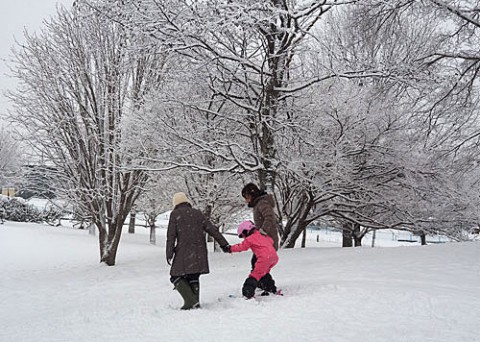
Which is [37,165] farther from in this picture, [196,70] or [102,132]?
[196,70]

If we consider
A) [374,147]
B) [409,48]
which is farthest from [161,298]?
[409,48]

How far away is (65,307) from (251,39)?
628 cm

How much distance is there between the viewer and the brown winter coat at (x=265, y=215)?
18.4ft

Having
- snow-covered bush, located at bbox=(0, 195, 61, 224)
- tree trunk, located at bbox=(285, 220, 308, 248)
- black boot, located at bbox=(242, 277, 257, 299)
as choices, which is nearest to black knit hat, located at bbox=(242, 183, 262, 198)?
black boot, located at bbox=(242, 277, 257, 299)

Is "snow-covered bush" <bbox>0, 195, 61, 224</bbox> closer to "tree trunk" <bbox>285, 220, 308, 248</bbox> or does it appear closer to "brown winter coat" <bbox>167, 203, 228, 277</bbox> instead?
"tree trunk" <bbox>285, 220, 308, 248</bbox>

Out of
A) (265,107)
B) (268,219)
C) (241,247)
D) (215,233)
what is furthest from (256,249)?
(265,107)

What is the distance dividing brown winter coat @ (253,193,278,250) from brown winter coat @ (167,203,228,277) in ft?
2.08

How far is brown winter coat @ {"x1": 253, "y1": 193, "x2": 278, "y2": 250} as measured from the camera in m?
5.59

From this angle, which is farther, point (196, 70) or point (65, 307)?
point (196, 70)

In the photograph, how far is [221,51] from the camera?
8820mm

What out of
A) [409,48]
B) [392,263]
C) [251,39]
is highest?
[409,48]

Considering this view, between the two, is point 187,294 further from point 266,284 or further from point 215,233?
point 266,284

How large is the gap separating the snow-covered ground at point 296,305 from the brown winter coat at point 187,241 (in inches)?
18.9

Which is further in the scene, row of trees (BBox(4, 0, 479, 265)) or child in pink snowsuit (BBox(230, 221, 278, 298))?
row of trees (BBox(4, 0, 479, 265))
